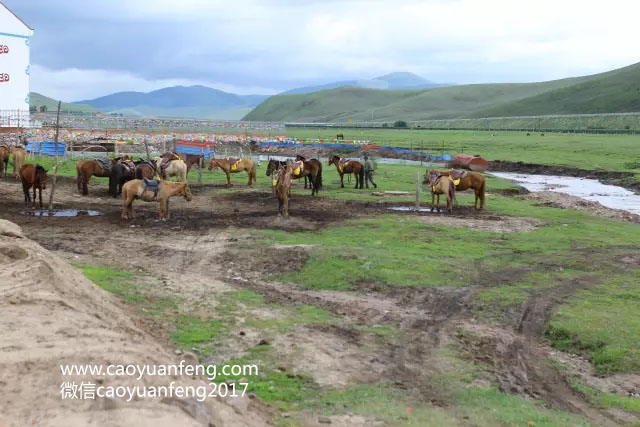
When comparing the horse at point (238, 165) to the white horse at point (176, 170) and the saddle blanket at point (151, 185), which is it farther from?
the saddle blanket at point (151, 185)

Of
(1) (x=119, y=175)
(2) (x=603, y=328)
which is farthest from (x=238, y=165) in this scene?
(2) (x=603, y=328)

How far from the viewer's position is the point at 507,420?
752 cm

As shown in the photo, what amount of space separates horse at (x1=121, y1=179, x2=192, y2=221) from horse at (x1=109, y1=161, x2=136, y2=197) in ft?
14.5

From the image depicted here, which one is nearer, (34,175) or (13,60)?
(34,175)

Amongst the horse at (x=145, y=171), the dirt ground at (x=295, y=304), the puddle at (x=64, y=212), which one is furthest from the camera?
the horse at (x=145, y=171)

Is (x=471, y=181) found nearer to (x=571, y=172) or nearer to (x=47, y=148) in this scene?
(x=571, y=172)

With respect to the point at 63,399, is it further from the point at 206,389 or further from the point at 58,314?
the point at 58,314

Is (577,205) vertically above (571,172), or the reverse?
(571,172)

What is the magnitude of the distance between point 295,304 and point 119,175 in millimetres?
15300

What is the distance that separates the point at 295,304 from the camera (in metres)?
12.0

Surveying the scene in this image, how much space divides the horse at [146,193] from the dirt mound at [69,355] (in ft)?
33.3

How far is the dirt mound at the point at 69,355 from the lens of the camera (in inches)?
201

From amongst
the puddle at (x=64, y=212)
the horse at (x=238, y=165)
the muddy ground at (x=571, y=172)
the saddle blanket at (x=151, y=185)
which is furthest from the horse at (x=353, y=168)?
the muddy ground at (x=571, y=172)

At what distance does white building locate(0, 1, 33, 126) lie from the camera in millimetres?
56562
